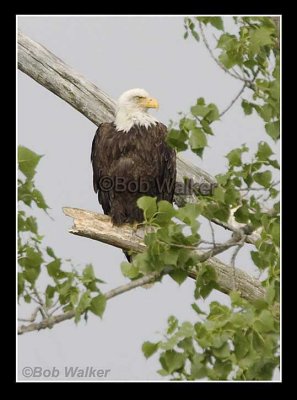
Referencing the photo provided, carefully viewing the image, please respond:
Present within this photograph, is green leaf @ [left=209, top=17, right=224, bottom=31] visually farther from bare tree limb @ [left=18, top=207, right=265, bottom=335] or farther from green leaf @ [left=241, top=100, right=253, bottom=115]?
bare tree limb @ [left=18, top=207, right=265, bottom=335]

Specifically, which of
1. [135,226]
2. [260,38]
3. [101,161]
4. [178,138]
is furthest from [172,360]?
[101,161]

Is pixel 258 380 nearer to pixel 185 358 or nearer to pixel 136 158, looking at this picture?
pixel 185 358

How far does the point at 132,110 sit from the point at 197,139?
2149 mm

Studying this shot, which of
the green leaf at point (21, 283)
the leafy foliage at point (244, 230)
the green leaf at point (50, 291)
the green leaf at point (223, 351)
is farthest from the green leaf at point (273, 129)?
the green leaf at point (21, 283)

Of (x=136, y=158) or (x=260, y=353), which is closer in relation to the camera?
(x=260, y=353)

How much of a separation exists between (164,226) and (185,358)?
30.8 inches

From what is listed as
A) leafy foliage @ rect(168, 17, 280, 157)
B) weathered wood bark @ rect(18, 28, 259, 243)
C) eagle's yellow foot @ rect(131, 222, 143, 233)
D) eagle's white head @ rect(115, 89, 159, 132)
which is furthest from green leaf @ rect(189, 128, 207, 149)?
weathered wood bark @ rect(18, 28, 259, 243)

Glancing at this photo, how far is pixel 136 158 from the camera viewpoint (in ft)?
25.6

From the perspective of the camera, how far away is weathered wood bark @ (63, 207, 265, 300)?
7094 millimetres

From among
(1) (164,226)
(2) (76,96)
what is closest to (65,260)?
(1) (164,226)

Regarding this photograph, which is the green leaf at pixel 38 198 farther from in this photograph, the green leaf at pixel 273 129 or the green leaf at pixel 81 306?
the green leaf at pixel 273 129

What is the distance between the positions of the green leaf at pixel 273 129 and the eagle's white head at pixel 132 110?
1.94 metres

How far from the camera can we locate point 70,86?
8266 mm

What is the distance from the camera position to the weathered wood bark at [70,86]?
8250 millimetres
